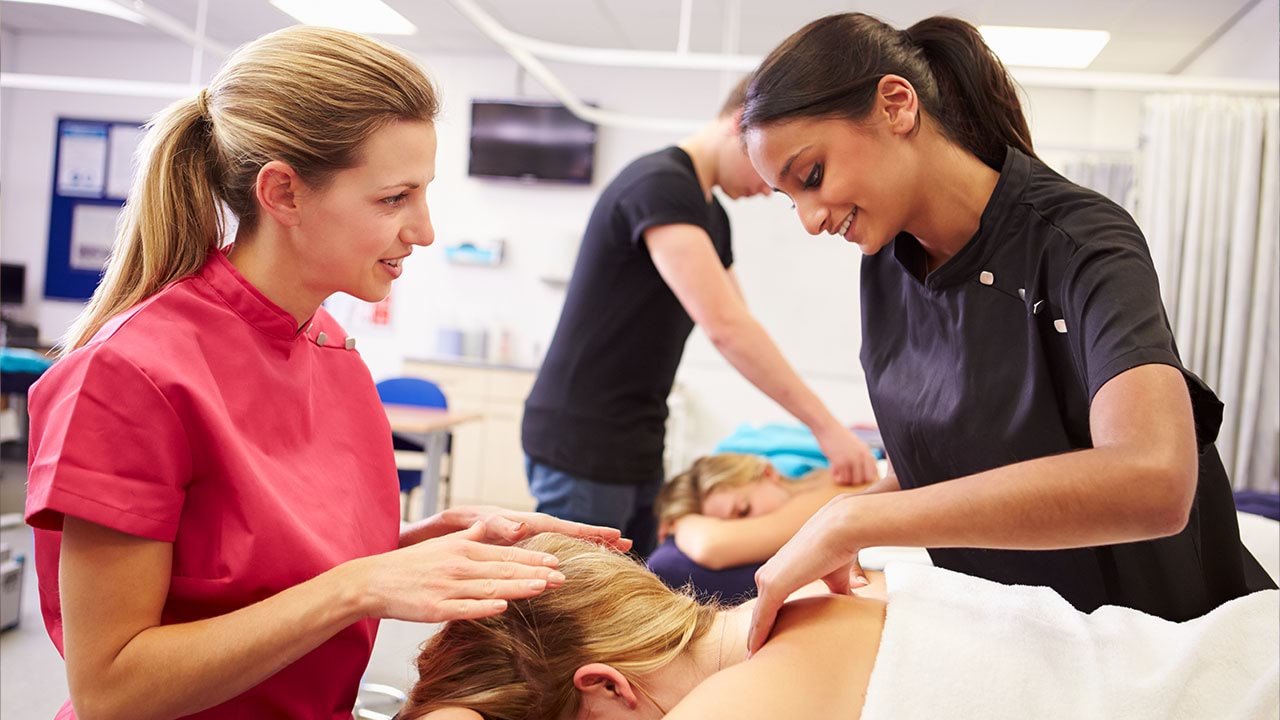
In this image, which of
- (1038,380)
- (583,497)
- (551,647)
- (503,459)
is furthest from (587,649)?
(503,459)

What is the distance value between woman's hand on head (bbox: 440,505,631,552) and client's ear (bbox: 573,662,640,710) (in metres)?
0.15

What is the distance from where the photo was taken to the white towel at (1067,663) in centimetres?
88

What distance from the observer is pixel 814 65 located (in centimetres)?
104

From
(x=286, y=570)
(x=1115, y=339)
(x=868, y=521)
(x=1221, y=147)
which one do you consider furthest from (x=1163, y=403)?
(x=1221, y=147)

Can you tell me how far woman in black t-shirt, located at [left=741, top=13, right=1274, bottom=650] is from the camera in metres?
0.92

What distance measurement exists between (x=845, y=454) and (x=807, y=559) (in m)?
0.99

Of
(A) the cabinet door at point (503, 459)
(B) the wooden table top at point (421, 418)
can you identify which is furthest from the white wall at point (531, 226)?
(B) the wooden table top at point (421, 418)

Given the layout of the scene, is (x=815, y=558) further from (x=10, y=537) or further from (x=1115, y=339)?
(x=10, y=537)

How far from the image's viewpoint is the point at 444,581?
0.86 metres

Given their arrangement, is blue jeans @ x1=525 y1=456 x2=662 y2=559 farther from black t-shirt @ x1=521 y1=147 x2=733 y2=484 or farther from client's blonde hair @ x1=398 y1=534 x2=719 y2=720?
client's blonde hair @ x1=398 y1=534 x2=719 y2=720

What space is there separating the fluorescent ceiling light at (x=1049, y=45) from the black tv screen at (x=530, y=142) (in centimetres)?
251

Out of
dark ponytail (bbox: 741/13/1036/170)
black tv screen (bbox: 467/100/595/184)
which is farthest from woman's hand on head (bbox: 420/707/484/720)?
black tv screen (bbox: 467/100/595/184)

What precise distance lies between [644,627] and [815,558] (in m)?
0.29

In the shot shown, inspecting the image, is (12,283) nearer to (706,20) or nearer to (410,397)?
(410,397)
